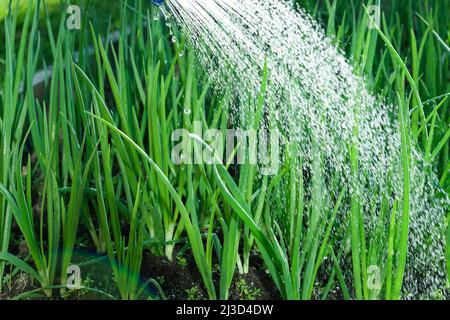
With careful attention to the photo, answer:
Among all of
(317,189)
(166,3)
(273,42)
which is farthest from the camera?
(166,3)

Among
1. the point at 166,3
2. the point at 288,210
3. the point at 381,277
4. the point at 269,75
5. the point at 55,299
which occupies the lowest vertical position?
the point at 55,299

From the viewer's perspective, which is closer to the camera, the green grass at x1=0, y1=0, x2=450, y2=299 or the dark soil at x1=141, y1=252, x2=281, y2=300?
the green grass at x1=0, y1=0, x2=450, y2=299

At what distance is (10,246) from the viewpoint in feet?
8.04

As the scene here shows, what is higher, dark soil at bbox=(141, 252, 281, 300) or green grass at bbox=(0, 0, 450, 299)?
green grass at bbox=(0, 0, 450, 299)

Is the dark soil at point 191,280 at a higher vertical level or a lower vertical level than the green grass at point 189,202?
lower

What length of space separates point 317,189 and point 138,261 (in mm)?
533

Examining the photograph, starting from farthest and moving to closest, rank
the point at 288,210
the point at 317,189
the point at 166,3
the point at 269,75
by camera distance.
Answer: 1. the point at 166,3
2. the point at 269,75
3. the point at 288,210
4. the point at 317,189

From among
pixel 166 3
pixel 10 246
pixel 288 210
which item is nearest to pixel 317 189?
pixel 288 210

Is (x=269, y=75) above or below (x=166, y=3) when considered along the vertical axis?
below

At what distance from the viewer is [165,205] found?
227 centimetres

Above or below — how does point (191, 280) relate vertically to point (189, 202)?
below

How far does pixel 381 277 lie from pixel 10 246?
3.74 feet
